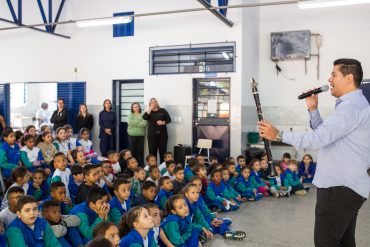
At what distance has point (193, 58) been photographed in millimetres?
8398

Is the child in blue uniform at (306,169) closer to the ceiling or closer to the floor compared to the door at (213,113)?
closer to the floor

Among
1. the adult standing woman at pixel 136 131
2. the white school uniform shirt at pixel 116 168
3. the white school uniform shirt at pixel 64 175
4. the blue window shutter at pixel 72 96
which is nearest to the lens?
the white school uniform shirt at pixel 64 175

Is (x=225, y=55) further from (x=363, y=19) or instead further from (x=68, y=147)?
(x=68, y=147)

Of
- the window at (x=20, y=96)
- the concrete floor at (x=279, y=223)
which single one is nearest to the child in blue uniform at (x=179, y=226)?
the concrete floor at (x=279, y=223)

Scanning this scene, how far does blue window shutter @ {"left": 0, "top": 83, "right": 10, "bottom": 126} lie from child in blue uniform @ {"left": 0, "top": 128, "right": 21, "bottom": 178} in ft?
17.5

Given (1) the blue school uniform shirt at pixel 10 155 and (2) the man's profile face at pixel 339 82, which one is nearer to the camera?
(2) the man's profile face at pixel 339 82

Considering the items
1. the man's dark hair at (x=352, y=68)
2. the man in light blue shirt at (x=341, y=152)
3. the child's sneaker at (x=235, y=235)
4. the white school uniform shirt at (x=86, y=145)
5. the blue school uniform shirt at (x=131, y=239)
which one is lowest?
the child's sneaker at (x=235, y=235)

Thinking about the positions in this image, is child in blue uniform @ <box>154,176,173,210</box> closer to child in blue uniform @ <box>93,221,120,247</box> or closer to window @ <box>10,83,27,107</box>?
child in blue uniform @ <box>93,221,120,247</box>

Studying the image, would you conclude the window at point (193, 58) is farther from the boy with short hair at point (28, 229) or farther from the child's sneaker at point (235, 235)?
the boy with short hair at point (28, 229)

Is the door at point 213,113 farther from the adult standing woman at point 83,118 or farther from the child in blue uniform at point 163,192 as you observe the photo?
the child in blue uniform at point 163,192

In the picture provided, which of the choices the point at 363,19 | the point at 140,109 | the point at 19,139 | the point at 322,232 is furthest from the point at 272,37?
the point at 322,232

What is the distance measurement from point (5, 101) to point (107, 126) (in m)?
3.53

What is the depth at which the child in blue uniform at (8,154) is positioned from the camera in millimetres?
5246

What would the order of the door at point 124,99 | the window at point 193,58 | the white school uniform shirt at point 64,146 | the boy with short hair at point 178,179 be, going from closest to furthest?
the boy with short hair at point 178,179, the white school uniform shirt at point 64,146, the window at point 193,58, the door at point 124,99
